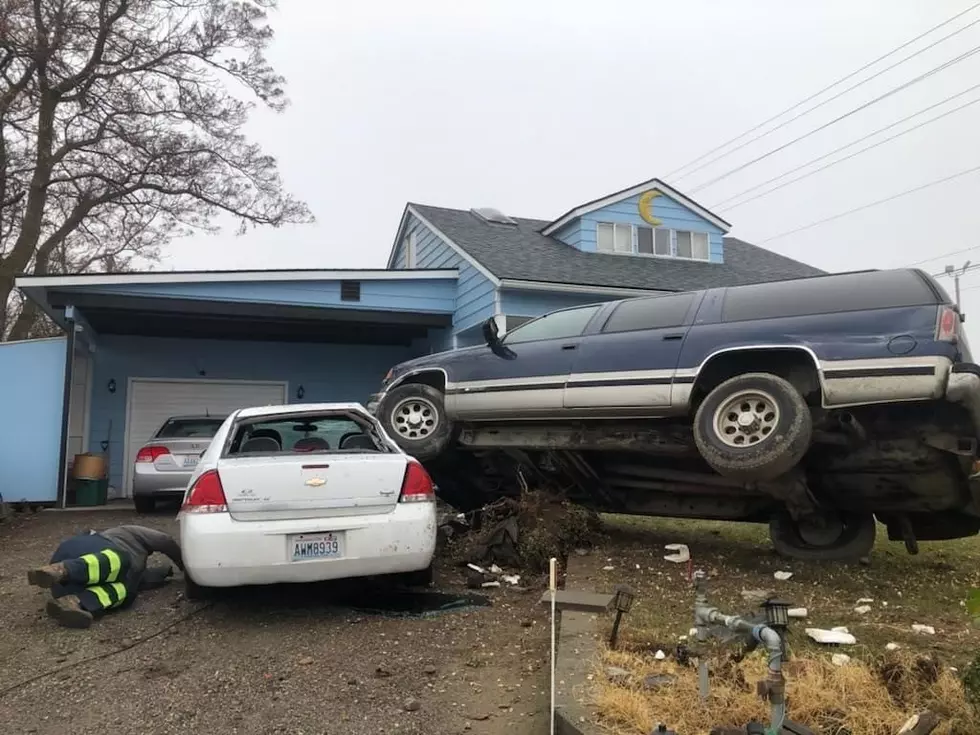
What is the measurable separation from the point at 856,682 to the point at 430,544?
278cm

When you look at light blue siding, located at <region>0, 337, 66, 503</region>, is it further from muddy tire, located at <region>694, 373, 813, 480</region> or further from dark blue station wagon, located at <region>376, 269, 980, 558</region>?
muddy tire, located at <region>694, 373, 813, 480</region>

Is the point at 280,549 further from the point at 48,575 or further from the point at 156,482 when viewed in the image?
the point at 156,482

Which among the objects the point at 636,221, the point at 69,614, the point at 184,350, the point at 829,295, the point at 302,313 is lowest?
the point at 69,614

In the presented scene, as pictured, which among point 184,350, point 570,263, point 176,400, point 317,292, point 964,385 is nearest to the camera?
point 964,385

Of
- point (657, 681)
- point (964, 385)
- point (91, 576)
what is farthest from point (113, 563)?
point (964, 385)

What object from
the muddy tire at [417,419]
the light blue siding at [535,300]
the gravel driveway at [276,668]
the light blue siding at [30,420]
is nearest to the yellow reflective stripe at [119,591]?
the gravel driveway at [276,668]

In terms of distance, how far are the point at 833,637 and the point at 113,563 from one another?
450 cm

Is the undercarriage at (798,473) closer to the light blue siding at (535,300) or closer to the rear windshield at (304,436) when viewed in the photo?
the rear windshield at (304,436)

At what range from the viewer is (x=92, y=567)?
5.12 m

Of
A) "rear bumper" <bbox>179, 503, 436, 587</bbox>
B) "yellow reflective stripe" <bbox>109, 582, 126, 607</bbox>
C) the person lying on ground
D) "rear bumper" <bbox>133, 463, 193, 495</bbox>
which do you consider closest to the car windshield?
"rear bumper" <bbox>133, 463, 193, 495</bbox>

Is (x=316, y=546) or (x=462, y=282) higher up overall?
(x=462, y=282)

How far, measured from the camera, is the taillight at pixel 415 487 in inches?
207

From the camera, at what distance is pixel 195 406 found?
→ 1526cm

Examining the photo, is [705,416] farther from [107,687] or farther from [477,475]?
[107,687]
